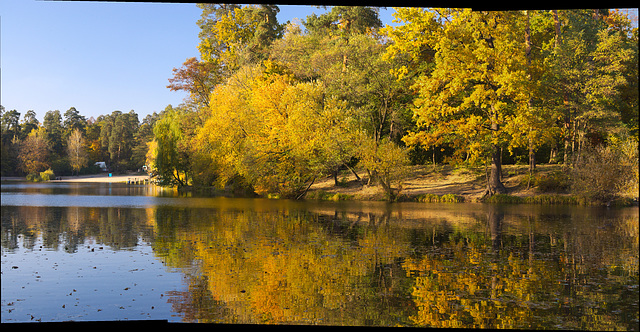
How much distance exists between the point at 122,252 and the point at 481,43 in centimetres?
2412

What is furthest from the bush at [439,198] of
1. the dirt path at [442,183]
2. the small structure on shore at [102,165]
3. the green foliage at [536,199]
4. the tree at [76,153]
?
the small structure on shore at [102,165]

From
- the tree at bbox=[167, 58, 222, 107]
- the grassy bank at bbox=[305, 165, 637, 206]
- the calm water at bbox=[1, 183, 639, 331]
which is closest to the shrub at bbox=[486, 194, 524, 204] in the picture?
the grassy bank at bbox=[305, 165, 637, 206]

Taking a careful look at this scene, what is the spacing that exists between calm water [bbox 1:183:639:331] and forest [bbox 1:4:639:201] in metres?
11.7

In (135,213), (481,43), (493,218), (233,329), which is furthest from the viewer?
(481,43)

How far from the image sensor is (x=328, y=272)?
10.6 m

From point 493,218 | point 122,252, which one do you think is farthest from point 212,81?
point 122,252

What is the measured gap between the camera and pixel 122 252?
524 inches

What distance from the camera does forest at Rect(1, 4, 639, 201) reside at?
99.5 feet

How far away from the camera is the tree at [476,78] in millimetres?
30125

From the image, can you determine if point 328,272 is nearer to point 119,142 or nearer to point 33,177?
point 33,177

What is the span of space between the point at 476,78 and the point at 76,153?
270ft

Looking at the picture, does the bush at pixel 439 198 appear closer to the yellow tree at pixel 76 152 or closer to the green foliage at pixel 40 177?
the green foliage at pixel 40 177

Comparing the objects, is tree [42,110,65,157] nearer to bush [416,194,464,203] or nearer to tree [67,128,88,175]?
tree [67,128,88,175]

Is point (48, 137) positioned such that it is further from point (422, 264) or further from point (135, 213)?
point (422, 264)
